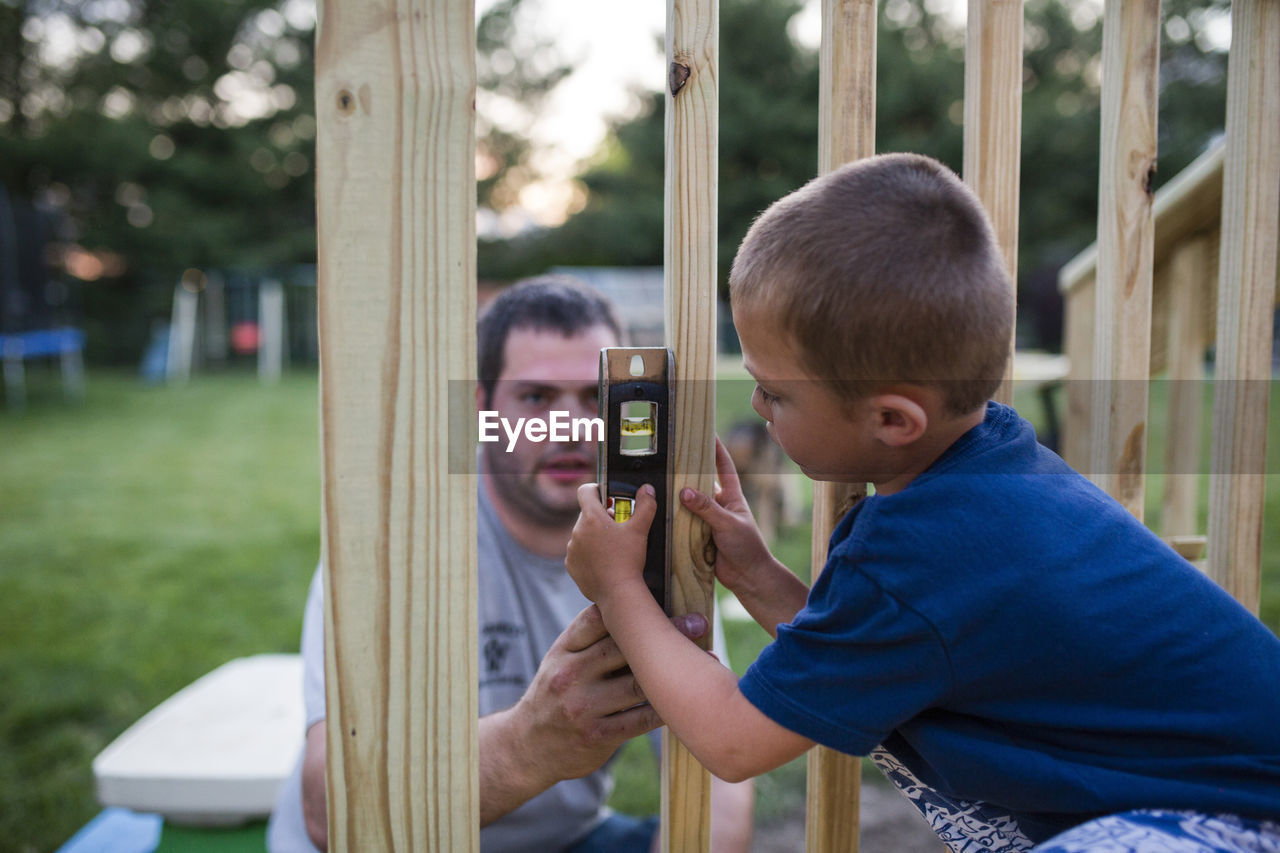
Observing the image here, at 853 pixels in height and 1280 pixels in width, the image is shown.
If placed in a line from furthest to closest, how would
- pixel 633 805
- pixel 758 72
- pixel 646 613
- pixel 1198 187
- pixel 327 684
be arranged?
pixel 758 72
pixel 633 805
pixel 1198 187
pixel 646 613
pixel 327 684

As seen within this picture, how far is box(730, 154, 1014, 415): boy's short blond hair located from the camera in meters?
1.02

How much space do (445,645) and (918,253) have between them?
0.69 meters

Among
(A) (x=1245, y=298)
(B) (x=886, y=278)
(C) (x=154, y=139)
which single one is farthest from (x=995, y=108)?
(C) (x=154, y=139)

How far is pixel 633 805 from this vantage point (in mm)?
3010

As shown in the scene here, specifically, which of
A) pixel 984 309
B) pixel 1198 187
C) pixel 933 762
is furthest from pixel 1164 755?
pixel 1198 187

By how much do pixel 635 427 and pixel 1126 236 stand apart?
853 millimetres

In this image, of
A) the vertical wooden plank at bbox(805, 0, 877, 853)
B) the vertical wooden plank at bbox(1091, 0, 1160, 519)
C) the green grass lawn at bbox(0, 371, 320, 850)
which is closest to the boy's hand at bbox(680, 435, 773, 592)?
the vertical wooden plank at bbox(805, 0, 877, 853)

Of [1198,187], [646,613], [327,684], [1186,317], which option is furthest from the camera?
[1186,317]

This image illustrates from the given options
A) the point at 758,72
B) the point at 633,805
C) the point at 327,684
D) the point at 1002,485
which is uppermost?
the point at 758,72

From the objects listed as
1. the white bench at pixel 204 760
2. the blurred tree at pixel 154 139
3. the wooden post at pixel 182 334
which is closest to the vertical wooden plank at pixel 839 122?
the white bench at pixel 204 760

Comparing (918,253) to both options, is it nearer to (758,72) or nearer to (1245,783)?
(1245,783)

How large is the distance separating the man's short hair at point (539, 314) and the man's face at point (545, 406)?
0.02m

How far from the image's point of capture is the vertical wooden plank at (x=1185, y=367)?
8.81 feet

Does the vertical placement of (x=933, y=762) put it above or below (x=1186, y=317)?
below
